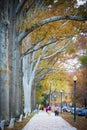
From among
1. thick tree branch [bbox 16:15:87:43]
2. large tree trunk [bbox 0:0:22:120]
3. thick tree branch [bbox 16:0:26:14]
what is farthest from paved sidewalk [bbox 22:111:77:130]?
thick tree branch [bbox 16:0:26:14]

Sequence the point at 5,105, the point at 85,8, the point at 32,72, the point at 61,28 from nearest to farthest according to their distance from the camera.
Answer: the point at 85,8
the point at 5,105
the point at 61,28
the point at 32,72

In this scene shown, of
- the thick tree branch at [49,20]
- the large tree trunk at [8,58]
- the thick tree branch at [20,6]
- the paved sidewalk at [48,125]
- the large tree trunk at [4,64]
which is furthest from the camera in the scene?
the thick tree branch at [20,6]

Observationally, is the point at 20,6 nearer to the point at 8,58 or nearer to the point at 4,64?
the point at 8,58

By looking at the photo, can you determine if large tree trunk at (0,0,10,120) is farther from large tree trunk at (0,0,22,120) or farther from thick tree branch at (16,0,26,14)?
thick tree branch at (16,0,26,14)

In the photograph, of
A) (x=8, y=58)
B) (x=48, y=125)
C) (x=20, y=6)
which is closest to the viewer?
(x=20, y=6)

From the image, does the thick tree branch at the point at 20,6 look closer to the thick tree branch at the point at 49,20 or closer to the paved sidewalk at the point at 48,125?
the thick tree branch at the point at 49,20

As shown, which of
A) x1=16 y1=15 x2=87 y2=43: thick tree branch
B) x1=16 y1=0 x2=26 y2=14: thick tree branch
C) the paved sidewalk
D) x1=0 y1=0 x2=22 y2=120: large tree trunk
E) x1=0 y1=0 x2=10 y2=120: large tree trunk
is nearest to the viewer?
x1=16 y1=15 x2=87 y2=43: thick tree branch

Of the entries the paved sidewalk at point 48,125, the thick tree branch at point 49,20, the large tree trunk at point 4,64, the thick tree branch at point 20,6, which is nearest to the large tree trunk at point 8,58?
the large tree trunk at point 4,64

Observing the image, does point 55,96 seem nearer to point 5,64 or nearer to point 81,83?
point 81,83

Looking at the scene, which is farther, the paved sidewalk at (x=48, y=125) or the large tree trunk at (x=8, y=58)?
the paved sidewalk at (x=48, y=125)

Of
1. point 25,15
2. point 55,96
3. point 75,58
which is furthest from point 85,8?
point 55,96

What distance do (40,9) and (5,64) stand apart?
19.7ft

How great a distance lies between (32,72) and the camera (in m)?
45.5

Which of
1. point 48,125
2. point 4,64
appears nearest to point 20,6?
point 4,64
